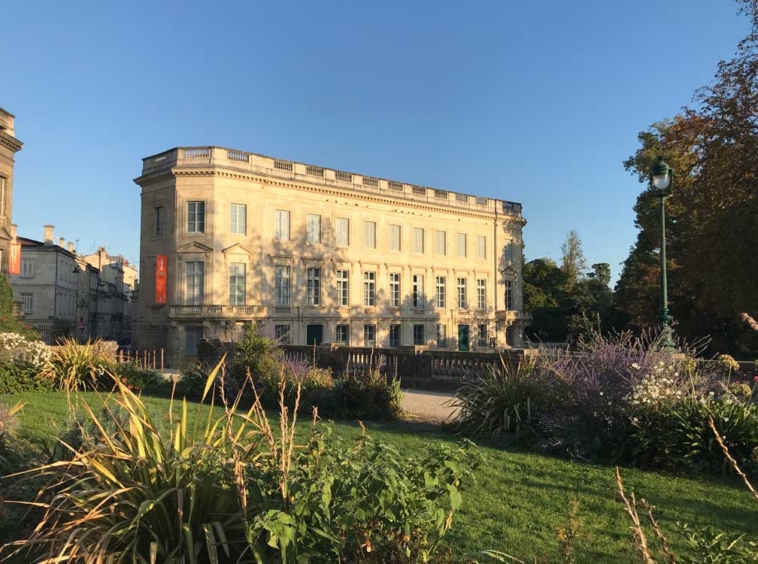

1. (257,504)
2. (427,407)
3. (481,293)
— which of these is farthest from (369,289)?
(257,504)

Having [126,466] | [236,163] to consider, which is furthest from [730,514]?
[236,163]

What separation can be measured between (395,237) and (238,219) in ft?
42.3

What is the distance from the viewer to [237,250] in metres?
34.8

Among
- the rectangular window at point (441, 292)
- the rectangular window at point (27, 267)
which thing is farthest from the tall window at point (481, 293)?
the rectangular window at point (27, 267)

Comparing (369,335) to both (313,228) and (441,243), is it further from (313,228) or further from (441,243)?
(441,243)

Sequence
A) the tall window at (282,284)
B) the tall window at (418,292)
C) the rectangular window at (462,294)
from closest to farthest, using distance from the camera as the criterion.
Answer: the tall window at (282,284)
the tall window at (418,292)
the rectangular window at (462,294)

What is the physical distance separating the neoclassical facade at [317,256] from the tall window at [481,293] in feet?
0.38

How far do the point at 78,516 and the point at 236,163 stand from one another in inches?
1309

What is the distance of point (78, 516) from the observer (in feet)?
12.2

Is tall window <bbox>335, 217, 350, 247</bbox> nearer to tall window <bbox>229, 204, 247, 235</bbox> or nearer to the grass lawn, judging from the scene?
tall window <bbox>229, 204, 247, 235</bbox>

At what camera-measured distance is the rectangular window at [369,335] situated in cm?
4103

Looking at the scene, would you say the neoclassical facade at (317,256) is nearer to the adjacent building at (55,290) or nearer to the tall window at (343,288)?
the tall window at (343,288)

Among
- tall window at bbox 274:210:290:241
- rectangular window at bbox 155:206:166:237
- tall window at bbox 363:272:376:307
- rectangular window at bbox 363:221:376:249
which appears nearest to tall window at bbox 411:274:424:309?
tall window at bbox 363:272:376:307

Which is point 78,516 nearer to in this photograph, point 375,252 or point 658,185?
point 658,185
